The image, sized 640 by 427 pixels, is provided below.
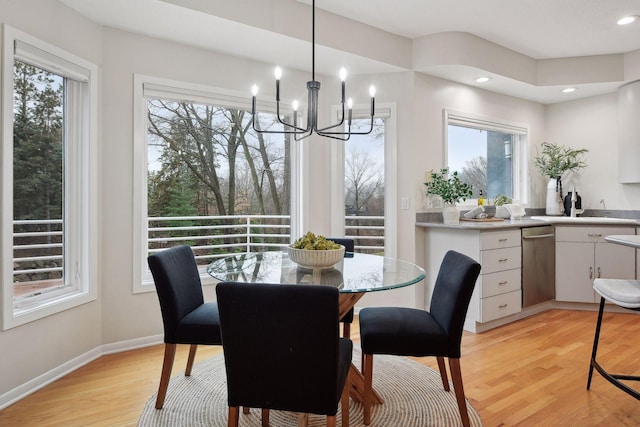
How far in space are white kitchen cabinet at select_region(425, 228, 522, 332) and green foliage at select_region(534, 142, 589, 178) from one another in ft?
5.11

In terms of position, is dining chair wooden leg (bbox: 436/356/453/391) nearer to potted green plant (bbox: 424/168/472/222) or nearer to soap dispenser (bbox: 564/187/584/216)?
potted green plant (bbox: 424/168/472/222)

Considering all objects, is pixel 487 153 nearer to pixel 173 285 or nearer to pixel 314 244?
pixel 314 244

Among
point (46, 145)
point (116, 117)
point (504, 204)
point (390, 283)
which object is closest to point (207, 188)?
point (116, 117)

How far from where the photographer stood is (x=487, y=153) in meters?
4.47

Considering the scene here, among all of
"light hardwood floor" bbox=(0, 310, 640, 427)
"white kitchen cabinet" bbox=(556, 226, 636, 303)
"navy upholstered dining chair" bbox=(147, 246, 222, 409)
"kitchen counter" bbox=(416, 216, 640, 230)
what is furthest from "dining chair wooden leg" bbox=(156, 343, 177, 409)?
"white kitchen cabinet" bbox=(556, 226, 636, 303)

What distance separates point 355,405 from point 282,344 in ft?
3.27

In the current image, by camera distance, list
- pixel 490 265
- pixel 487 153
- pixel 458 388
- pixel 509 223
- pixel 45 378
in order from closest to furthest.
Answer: pixel 458 388 → pixel 45 378 → pixel 490 265 → pixel 509 223 → pixel 487 153

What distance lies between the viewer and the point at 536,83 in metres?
4.15

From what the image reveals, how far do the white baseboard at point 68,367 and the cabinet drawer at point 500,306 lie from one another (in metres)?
2.64

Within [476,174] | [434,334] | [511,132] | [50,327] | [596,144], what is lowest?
[50,327]

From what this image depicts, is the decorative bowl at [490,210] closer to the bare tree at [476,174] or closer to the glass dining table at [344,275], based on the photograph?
the bare tree at [476,174]

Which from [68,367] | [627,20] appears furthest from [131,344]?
[627,20]

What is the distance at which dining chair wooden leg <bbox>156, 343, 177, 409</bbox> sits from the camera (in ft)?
6.52

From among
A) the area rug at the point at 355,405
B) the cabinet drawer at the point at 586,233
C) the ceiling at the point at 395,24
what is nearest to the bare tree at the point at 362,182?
the ceiling at the point at 395,24
